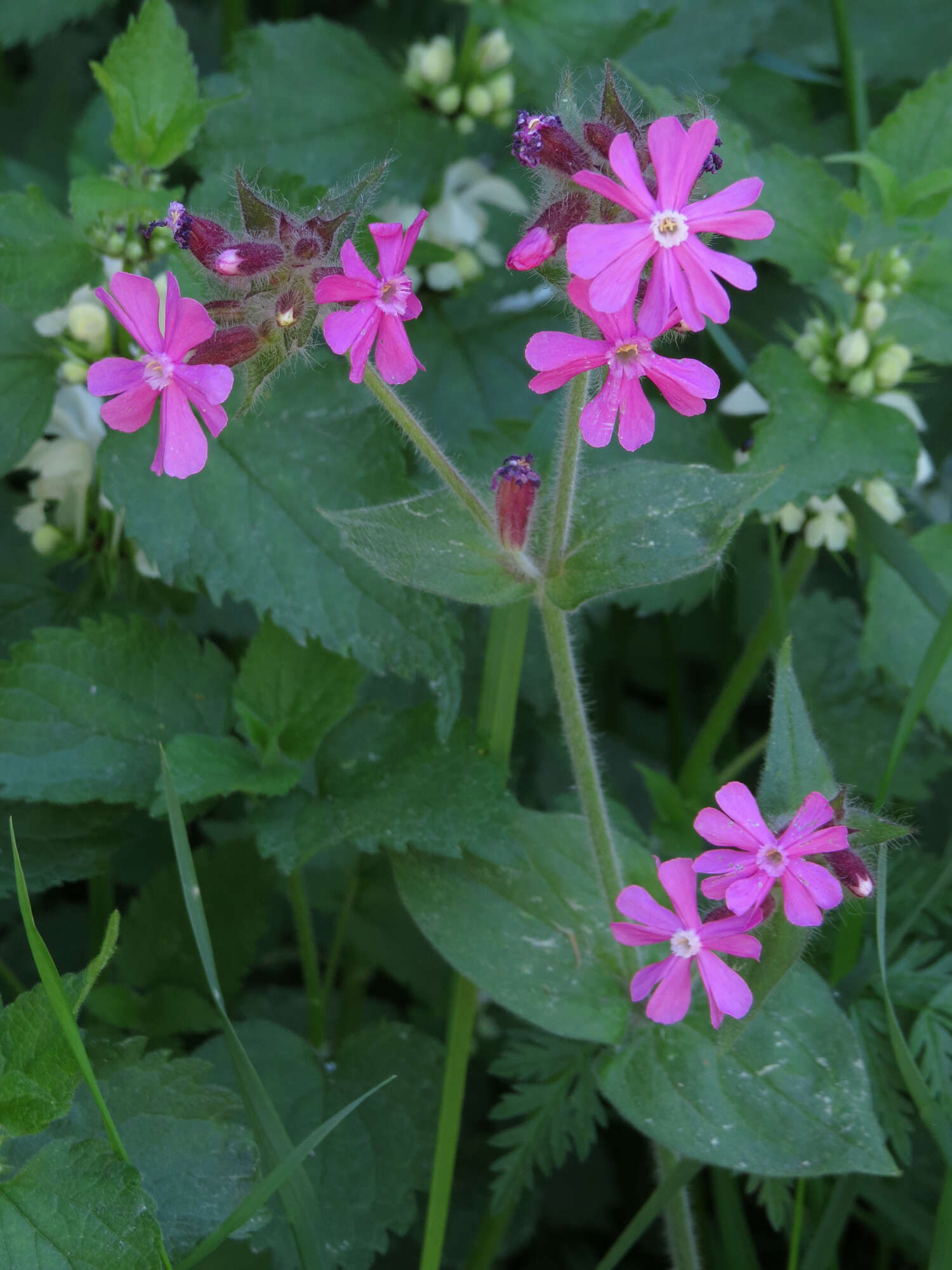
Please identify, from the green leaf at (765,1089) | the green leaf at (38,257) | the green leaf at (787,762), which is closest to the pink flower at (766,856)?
the green leaf at (787,762)

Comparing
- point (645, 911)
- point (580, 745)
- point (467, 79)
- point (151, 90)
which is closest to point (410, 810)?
point (580, 745)

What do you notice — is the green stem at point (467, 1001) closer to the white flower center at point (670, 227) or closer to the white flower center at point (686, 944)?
the white flower center at point (686, 944)

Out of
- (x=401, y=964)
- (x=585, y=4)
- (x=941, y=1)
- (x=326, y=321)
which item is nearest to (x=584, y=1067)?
(x=401, y=964)

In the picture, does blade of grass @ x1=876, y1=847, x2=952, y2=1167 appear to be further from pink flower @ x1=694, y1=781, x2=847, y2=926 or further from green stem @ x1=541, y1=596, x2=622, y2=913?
green stem @ x1=541, y1=596, x2=622, y2=913

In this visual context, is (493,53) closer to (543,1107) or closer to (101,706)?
(101,706)

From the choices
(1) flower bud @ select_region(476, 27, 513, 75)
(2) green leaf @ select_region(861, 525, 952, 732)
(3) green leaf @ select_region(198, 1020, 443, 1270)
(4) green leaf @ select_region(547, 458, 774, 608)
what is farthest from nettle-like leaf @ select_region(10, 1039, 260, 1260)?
(1) flower bud @ select_region(476, 27, 513, 75)
